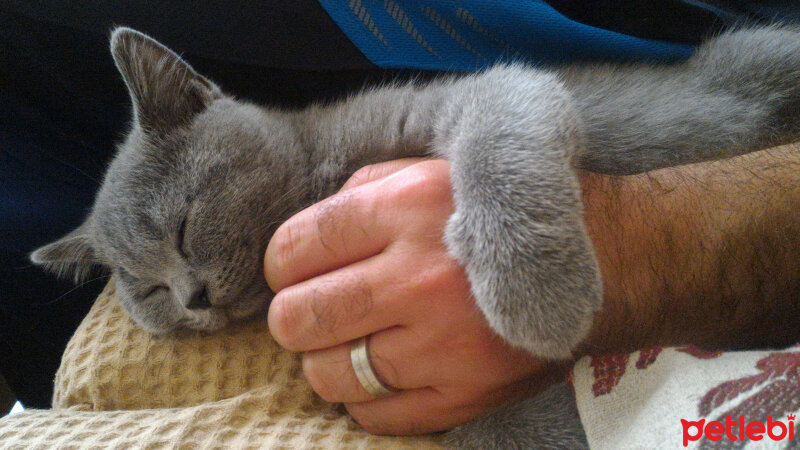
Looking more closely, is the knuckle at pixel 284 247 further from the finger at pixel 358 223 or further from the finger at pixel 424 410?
the finger at pixel 424 410

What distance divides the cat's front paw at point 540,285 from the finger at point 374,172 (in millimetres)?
260

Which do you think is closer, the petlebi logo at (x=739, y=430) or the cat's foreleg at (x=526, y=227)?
the petlebi logo at (x=739, y=430)

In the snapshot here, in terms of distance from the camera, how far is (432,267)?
70 cm

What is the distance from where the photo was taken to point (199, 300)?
33.7 inches

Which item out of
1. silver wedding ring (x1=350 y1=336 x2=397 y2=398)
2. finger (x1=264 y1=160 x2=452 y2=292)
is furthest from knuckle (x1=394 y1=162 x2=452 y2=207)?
silver wedding ring (x1=350 y1=336 x2=397 y2=398)

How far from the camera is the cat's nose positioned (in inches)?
33.5

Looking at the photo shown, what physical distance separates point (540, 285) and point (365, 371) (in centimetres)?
29

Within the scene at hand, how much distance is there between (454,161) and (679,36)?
69cm

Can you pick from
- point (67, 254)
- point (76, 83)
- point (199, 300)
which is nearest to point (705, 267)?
point (199, 300)

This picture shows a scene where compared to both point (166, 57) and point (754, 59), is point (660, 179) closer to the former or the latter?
point (754, 59)

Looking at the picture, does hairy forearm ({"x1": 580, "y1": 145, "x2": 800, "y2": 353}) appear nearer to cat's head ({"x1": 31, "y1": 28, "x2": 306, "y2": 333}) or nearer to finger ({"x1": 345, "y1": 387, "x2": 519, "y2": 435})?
finger ({"x1": 345, "y1": 387, "x2": 519, "y2": 435})

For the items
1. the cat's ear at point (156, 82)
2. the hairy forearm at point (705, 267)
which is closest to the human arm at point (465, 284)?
the hairy forearm at point (705, 267)

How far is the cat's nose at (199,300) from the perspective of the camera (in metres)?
0.85

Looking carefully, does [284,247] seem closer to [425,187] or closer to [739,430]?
[425,187]
